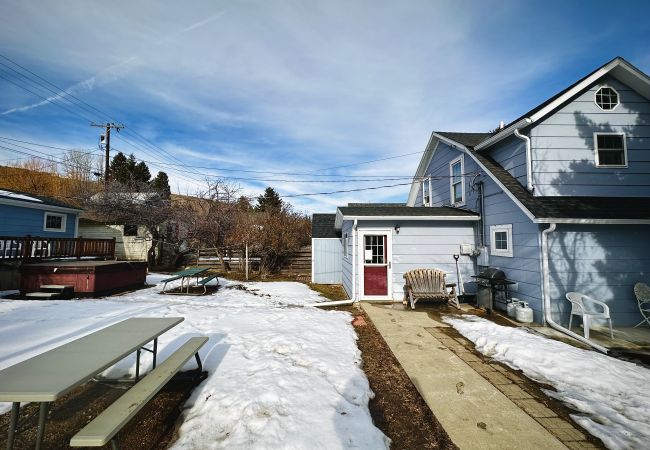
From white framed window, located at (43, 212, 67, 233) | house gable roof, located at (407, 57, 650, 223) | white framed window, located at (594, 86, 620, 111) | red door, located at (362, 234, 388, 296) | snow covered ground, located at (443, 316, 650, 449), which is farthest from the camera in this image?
→ white framed window, located at (43, 212, 67, 233)

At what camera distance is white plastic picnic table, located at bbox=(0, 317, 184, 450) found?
77.7 inches

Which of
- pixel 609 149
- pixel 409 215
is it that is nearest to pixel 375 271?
pixel 409 215

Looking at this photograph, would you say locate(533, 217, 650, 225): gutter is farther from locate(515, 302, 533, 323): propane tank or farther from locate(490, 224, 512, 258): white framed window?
locate(515, 302, 533, 323): propane tank

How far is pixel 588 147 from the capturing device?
752 cm

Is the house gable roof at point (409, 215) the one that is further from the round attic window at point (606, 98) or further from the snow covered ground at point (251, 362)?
the round attic window at point (606, 98)

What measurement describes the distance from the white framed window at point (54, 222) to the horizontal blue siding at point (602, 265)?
71.4ft

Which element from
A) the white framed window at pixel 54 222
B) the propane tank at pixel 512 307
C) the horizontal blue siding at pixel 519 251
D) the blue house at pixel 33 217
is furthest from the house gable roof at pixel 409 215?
the white framed window at pixel 54 222

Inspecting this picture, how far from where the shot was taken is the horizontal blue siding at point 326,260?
46.9ft

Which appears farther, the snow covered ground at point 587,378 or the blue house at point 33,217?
the blue house at point 33,217

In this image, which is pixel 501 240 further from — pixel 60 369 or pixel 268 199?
pixel 268 199

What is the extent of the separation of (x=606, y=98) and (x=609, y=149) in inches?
60.4

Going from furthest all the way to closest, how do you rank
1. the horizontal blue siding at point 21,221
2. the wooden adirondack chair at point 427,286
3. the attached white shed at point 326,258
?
the attached white shed at point 326,258, the horizontal blue siding at point 21,221, the wooden adirondack chair at point 427,286

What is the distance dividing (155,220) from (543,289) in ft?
69.0

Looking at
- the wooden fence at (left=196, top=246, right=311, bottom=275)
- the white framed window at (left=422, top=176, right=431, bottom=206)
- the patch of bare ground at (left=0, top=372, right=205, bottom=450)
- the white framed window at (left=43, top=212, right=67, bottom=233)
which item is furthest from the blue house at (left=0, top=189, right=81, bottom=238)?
the white framed window at (left=422, top=176, right=431, bottom=206)
